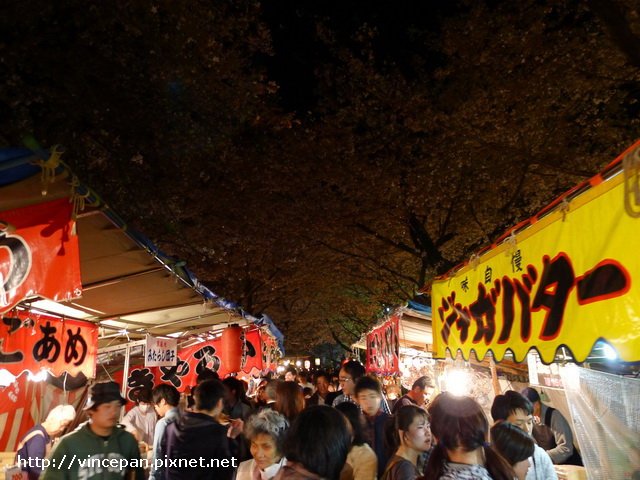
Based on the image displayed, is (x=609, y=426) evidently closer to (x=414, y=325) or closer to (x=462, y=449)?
(x=462, y=449)

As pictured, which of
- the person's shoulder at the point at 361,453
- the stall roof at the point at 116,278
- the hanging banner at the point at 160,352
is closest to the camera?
the stall roof at the point at 116,278

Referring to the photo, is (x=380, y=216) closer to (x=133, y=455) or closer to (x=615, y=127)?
(x=615, y=127)

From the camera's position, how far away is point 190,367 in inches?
533

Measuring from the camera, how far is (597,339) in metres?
3.02

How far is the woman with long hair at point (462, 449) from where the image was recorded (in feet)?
9.43

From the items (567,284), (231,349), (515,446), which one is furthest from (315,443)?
(231,349)

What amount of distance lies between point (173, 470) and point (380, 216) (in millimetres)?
15455

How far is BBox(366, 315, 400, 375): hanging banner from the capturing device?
38.0ft

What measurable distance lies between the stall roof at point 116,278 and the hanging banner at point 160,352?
0.31 meters

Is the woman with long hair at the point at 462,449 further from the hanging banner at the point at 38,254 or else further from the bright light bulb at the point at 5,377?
the bright light bulb at the point at 5,377

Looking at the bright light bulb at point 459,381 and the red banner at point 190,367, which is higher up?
the red banner at point 190,367

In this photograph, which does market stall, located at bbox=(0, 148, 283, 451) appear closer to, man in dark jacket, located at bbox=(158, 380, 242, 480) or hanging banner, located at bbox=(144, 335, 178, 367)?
hanging banner, located at bbox=(144, 335, 178, 367)

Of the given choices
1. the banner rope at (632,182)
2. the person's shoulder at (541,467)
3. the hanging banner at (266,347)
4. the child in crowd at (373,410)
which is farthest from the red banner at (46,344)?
the hanging banner at (266,347)

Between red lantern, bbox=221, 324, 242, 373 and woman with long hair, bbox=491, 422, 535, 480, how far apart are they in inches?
363
